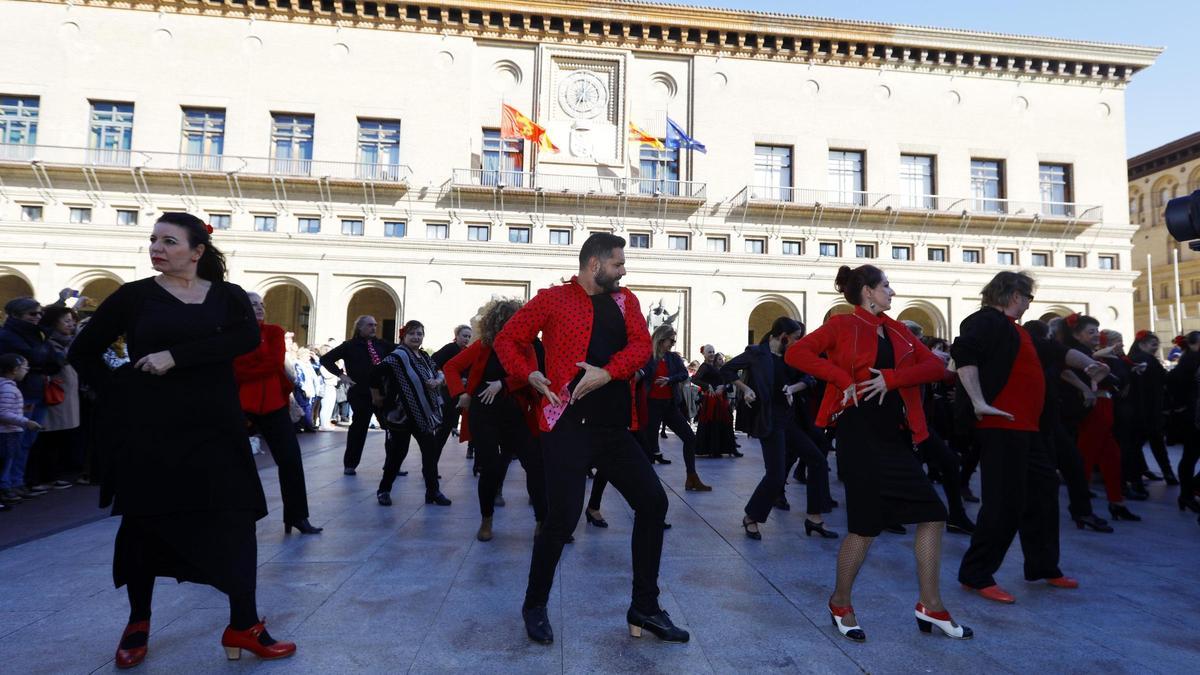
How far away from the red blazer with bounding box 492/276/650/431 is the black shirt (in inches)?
1.2

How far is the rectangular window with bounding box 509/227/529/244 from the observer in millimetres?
29891

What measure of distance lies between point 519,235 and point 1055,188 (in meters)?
28.0

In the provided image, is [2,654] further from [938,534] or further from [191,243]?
[938,534]

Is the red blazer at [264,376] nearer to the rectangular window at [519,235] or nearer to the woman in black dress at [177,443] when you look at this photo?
the woman in black dress at [177,443]

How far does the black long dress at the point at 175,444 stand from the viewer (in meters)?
2.78

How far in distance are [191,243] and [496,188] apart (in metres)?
26.6

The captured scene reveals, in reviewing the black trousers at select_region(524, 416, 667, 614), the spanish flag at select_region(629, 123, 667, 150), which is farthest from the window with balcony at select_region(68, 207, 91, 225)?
the black trousers at select_region(524, 416, 667, 614)

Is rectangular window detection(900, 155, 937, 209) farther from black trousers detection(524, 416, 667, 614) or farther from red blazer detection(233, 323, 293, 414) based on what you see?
black trousers detection(524, 416, 667, 614)

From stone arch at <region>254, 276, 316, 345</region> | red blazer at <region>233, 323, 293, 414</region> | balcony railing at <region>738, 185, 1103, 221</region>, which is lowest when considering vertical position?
red blazer at <region>233, 323, 293, 414</region>

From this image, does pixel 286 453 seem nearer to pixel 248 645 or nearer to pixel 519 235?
pixel 248 645

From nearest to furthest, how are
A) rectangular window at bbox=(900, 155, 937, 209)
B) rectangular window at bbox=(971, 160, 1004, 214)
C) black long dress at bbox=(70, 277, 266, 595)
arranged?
black long dress at bbox=(70, 277, 266, 595), rectangular window at bbox=(900, 155, 937, 209), rectangular window at bbox=(971, 160, 1004, 214)

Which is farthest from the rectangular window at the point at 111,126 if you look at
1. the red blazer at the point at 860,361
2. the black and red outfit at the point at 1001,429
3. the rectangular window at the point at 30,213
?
the black and red outfit at the point at 1001,429

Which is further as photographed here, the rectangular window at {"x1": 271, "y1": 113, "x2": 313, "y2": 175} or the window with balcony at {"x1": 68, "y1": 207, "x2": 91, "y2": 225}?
the rectangular window at {"x1": 271, "y1": 113, "x2": 313, "y2": 175}

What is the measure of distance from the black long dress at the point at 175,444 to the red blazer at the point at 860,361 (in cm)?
279
